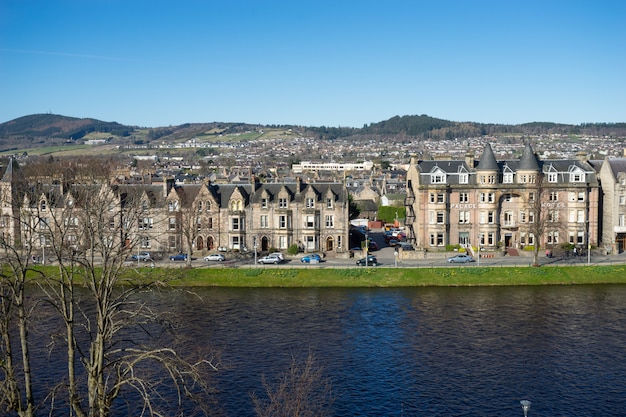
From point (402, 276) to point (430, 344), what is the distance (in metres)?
21.0

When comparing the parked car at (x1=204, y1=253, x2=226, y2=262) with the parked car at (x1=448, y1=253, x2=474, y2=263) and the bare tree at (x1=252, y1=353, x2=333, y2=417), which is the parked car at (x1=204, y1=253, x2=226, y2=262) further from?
the bare tree at (x1=252, y1=353, x2=333, y2=417)

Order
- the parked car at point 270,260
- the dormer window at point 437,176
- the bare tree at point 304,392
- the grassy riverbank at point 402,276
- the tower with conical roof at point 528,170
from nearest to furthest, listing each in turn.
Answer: the bare tree at point 304,392
the grassy riverbank at point 402,276
the parked car at point 270,260
the tower with conical roof at point 528,170
the dormer window at point 437,176

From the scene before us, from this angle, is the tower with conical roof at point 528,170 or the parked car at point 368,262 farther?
the tower with conical roof at point 528,170

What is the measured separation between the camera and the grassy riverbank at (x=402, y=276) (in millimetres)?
70500

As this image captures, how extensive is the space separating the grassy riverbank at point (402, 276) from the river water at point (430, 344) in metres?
1.53

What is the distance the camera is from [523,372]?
4462 centimetres

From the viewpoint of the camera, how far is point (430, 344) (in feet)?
165

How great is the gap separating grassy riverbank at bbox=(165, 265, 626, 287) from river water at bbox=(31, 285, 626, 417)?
153 centimetres

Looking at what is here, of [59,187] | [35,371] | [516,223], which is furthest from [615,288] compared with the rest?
[59,187]

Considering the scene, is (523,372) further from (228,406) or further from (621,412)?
(228,406)

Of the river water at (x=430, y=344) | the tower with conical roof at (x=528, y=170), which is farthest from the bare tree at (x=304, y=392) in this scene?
the tower with conical roof at (x=528, y=170)

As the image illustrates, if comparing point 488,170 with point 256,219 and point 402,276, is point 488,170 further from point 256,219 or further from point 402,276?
point 256,219

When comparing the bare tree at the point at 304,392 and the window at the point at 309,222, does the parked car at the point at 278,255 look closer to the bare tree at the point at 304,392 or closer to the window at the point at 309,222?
the window at the point at 309,222

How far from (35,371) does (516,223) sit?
5799 centimetres
